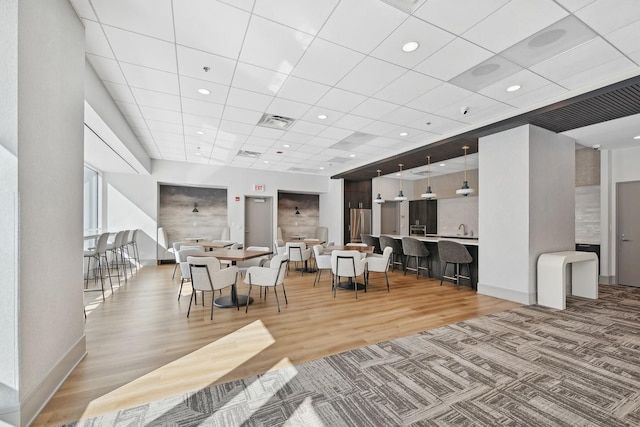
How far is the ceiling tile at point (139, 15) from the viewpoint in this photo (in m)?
2.46

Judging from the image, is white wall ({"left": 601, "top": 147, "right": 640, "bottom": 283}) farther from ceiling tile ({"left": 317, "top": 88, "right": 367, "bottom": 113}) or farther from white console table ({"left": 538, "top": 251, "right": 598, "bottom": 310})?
ceiling tile ({"left": 317, "top": 88, "right": 367, "bottom": 113})

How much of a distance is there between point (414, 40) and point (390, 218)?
878 centimetres

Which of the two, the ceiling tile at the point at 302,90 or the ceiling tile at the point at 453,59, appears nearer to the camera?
the ceiling tile at the point at 453,59

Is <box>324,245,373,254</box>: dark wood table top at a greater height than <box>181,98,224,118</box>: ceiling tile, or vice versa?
<box>181,98,224,118</box>: ceiling tile

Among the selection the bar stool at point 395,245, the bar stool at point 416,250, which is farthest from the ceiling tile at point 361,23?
the bar stool at point 395,245

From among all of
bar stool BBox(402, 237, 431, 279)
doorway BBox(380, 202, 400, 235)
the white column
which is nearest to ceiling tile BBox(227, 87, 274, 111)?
the white column

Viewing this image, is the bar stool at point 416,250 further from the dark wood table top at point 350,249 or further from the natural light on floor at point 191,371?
the natural light on floor at point 191,371

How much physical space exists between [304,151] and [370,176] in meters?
3.59

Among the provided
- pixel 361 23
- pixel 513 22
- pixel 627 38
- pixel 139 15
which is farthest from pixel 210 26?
pixel 627 38

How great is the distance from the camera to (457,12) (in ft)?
8.28

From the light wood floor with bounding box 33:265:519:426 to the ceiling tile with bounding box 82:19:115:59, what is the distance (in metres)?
3.26

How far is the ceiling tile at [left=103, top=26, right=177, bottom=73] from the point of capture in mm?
2888

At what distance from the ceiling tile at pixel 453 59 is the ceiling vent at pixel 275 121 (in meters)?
2.57

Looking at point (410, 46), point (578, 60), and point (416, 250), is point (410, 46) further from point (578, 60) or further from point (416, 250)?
point (416, 250)
